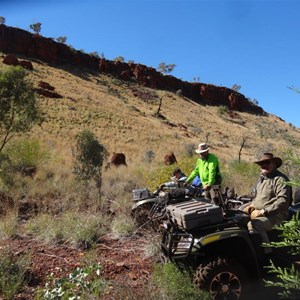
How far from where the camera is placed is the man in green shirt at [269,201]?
194 inches

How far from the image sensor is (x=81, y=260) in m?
5.95

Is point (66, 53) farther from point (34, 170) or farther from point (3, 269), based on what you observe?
point (3, 269)

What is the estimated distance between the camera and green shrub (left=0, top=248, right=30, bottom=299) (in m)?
4.74

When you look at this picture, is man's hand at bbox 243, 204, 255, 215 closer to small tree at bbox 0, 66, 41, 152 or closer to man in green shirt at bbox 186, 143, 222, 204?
man in green shirt at bbox 186, 143, 222, 204

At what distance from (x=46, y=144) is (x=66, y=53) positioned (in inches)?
1975

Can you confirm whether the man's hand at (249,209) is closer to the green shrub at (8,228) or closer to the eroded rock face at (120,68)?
the green shrub at (8,228)

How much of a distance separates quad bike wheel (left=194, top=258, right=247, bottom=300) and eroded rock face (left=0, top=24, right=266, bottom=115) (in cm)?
5414

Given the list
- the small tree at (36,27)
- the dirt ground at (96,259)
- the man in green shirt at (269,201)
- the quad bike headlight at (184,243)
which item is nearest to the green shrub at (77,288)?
the dirt ground at (96,259)

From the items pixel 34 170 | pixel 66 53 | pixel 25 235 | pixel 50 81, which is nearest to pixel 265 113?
pixel 66 53

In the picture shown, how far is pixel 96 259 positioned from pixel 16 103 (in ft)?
26.8

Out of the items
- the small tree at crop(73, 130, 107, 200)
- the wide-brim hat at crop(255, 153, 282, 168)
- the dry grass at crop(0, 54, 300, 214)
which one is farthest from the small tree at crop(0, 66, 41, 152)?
the wide-brim hat at crop(255, 153, 282, 168)

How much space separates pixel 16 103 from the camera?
41.4ft

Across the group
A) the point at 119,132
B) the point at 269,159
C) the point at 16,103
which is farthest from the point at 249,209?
the point at 119,132

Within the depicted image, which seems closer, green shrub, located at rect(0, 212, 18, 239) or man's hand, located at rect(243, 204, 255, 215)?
man's hand, located at rect(243, 204, 255, 215)
